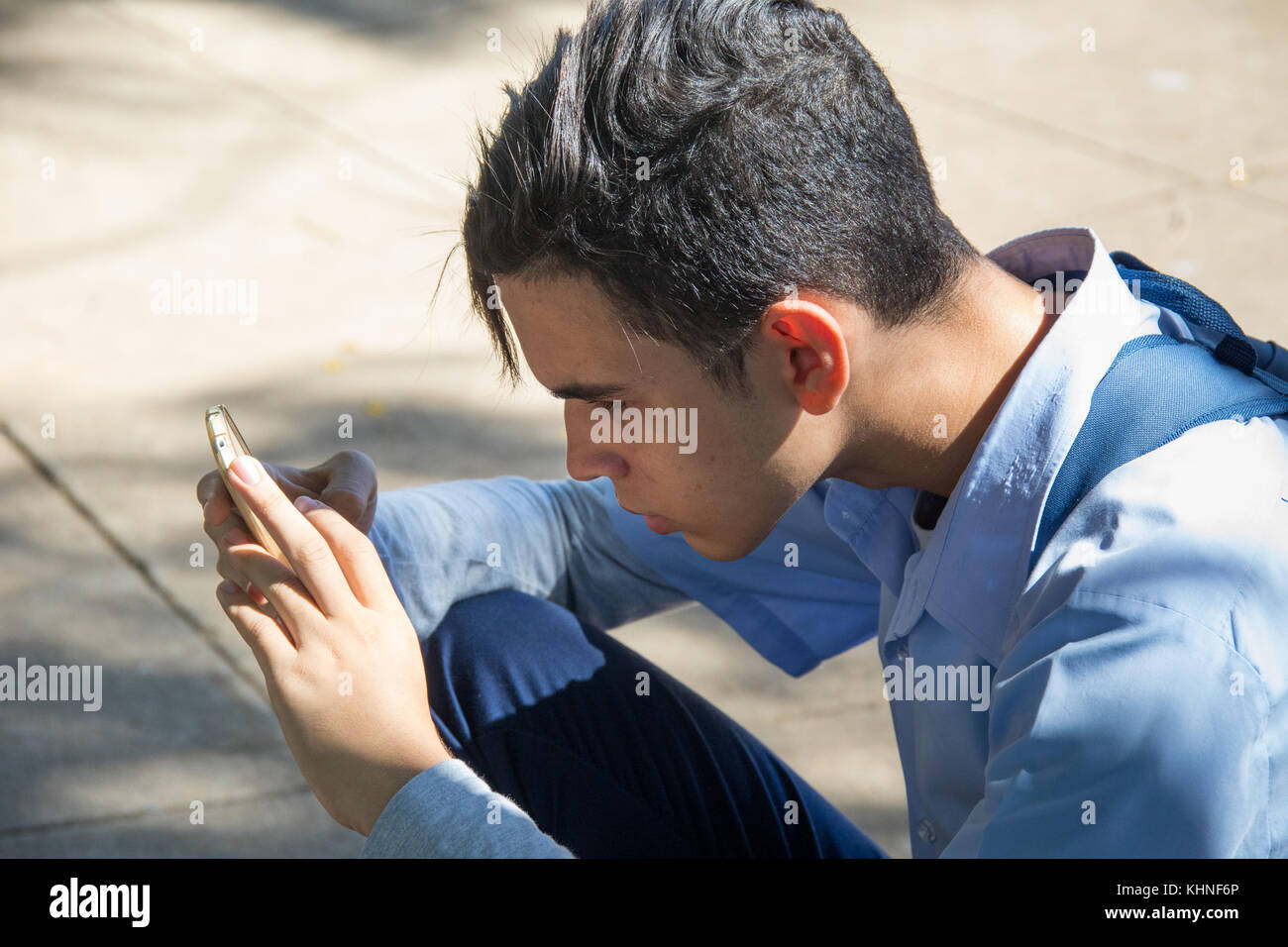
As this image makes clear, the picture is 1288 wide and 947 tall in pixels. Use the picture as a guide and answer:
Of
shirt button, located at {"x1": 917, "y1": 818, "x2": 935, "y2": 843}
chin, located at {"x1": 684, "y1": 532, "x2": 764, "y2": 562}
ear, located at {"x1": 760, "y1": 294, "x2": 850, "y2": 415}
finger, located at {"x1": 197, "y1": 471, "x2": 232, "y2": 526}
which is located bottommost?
shirt button, located at {"x1": 917, "y1": 818, "x2": 935, "y2": 843}

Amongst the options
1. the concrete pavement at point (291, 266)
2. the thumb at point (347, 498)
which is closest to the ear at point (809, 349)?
the thumb at point (347, 498)

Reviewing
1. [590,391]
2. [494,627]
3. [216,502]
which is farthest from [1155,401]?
[216,502]

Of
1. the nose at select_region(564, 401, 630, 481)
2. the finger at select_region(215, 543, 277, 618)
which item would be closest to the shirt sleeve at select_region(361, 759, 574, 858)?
the finger at select_region(215, 543, 277, 618)

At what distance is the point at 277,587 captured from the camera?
165cm

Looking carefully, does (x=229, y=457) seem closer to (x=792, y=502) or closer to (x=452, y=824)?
(x=452, y=824)

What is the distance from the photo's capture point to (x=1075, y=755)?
1.37 meters

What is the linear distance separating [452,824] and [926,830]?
0.69 m

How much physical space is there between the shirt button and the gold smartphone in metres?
0.90

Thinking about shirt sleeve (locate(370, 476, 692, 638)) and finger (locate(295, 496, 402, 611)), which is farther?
shirt sleeve (locate(370, 476, 692, 638))

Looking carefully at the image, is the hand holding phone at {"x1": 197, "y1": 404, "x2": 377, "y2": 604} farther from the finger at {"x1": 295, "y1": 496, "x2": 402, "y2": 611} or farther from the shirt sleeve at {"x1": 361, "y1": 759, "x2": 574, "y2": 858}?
the shirt sleeve at {"x1": 361, "y1": 759, "x2": 574, "y2": 858}

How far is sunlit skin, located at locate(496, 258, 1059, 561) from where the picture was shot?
67.0 inches

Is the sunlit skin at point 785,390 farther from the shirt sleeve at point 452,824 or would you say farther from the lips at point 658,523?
the shirt sleeve at point 452,824

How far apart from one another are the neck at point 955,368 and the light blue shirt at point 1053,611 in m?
0.09
